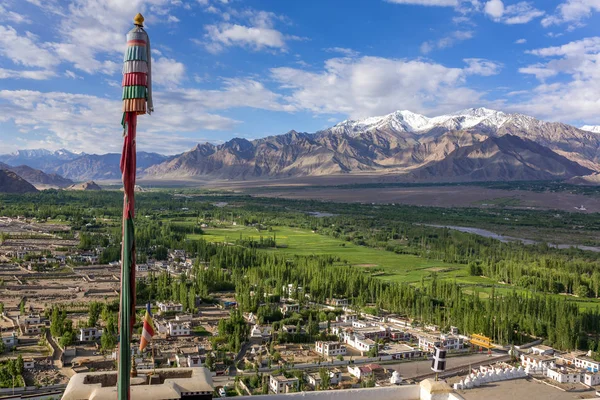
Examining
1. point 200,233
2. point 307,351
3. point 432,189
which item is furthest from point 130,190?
point 432,189

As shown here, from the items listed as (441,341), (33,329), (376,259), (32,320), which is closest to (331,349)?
(441,341)

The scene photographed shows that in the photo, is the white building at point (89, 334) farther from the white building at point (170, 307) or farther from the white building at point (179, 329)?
the white building at point (170, 307)

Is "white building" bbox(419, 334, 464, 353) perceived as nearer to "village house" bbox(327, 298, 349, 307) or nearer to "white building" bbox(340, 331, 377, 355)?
"white building" bbox(340, 331, 377, 355)

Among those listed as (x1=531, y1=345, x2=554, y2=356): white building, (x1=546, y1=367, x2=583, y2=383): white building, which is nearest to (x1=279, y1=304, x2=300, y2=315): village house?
(x1=531, y1=345, x2=554, y2=356): white building

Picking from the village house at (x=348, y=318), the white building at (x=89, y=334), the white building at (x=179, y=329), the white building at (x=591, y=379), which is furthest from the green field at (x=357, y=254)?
the white building at (x=89, y=334)

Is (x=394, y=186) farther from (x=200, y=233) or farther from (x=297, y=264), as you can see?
(x=297, y=264)

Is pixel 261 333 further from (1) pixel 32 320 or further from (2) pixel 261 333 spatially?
(1) pixel 32 320
